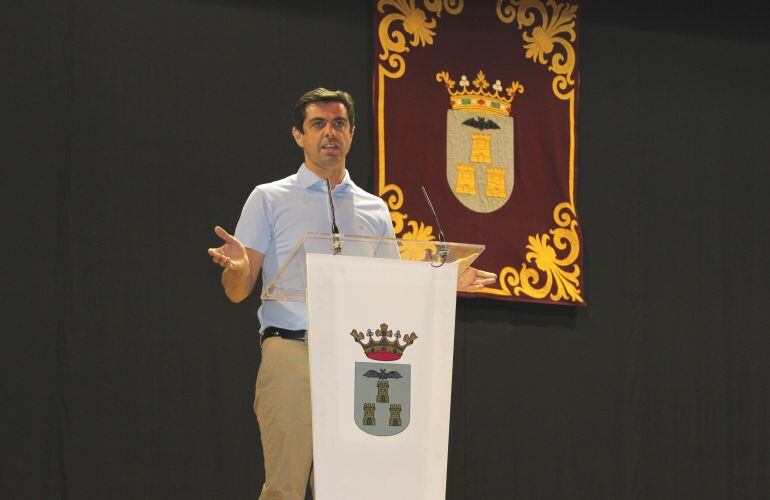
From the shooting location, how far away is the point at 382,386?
2496 mm

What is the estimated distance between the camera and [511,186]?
527cm

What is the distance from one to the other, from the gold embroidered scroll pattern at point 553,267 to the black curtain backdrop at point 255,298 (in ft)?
0.34

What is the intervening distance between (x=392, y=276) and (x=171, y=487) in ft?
7.53

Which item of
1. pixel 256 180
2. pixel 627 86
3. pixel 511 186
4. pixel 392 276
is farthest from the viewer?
pixel 627 86

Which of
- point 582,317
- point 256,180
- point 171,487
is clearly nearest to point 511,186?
point 582,317

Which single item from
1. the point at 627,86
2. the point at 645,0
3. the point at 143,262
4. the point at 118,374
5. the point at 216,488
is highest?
the point at 645,0

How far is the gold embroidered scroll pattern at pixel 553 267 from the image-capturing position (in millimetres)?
5199

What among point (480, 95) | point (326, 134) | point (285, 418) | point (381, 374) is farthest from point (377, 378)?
point (480, 95)

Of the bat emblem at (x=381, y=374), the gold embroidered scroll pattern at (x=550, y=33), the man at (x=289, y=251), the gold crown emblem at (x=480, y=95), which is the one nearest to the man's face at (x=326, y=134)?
the man at (x=289, y=251)

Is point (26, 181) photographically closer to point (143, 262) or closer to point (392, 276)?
point (143, 262)

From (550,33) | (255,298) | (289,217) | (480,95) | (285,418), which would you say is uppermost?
(550,33)

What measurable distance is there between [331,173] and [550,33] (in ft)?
8.33

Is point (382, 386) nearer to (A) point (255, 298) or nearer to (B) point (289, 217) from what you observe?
(B) point (289, 217)

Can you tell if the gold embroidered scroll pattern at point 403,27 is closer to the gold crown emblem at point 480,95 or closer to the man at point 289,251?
the gold crown emblem at point 480,95
